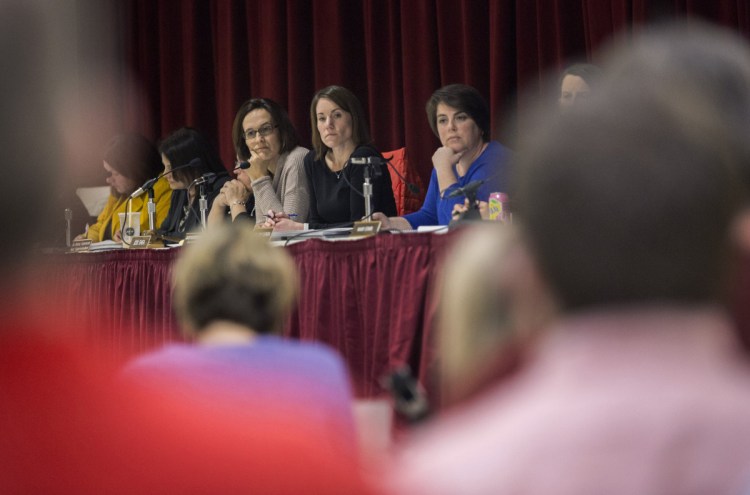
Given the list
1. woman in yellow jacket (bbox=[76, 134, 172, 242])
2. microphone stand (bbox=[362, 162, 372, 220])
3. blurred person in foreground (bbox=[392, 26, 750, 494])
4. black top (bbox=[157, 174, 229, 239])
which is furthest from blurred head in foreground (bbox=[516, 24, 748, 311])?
woman in yellow jacket (bbox=[76, 134, 172, 242])

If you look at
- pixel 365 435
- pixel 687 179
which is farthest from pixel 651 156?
pixel 365 435

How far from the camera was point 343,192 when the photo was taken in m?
4.04

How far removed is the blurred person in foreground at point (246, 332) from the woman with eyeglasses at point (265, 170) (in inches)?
98.7

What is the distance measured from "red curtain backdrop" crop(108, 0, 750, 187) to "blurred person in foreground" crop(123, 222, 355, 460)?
311 cm

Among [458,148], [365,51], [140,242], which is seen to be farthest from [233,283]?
[365,51]

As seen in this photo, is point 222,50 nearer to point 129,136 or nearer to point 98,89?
point 129,136

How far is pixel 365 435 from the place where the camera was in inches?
67.4

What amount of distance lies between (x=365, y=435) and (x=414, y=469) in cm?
129

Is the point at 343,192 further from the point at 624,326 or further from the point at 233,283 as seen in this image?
the point at 624,326

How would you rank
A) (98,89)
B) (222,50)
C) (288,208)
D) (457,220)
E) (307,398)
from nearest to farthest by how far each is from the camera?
(98,89), (307,398), (457,220), (288,208), (222,50)

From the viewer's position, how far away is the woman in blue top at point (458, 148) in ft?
12.1

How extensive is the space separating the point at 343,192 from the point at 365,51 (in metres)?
1.77

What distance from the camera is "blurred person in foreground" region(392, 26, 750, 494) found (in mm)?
432

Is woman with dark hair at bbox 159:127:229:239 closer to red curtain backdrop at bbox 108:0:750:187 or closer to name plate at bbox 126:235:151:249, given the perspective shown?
red curtain backdrop at bbox 108:0:750:187
